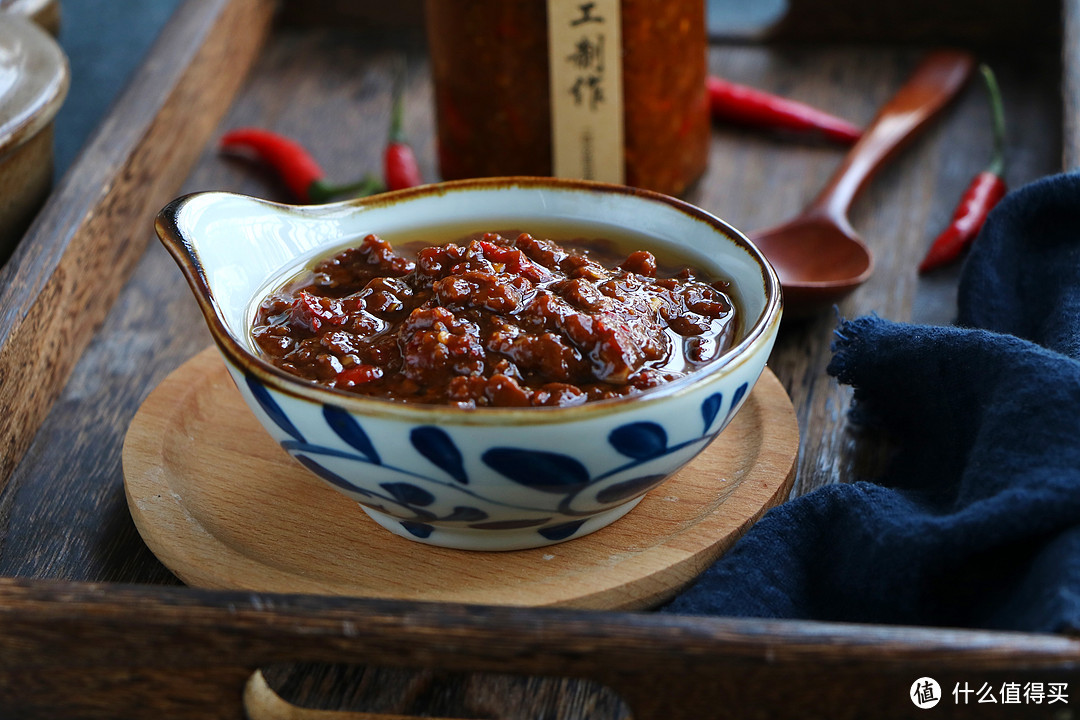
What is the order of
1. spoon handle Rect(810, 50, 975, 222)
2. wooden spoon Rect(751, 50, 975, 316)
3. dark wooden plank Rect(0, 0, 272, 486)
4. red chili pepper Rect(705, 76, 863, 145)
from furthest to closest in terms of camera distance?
red chili pepper Rect(705, 76, 863, 145) < spoon handle Rect(810, 50, 975, 222) < wooden spoon Rect(751, 50, 975, 316) < dark wooden plank Rect(0, 0, 272, 486)

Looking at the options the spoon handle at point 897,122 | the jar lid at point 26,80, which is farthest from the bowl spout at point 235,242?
the spoon handle at point 897,122

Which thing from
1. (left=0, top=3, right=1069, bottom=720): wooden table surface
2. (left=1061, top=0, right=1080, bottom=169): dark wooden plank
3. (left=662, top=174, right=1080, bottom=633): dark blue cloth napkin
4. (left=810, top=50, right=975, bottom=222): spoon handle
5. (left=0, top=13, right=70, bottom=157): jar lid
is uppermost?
(left=0, top=13, right=70, bottom=157): jar lid

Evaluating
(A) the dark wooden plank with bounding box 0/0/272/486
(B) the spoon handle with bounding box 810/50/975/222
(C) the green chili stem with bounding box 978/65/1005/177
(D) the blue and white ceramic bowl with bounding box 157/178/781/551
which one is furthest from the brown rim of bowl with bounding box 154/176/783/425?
(C) the green chili stem with bounding box 978/65/1005/177

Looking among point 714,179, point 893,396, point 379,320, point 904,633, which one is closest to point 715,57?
point 714,179

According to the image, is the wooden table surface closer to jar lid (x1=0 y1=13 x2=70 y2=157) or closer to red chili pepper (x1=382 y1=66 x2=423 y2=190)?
red chili pepper (x1=382 y1=66 x2=423 y2=190)

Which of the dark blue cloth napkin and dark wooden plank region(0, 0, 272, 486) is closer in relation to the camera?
the dark blue cloth napkin

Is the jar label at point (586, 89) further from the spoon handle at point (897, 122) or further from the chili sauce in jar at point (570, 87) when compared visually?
the spoon handle at point (897, 122)
